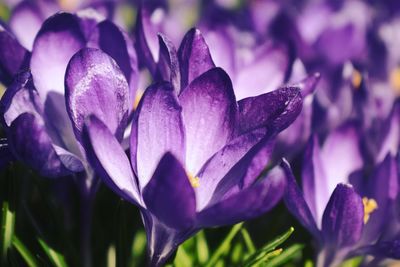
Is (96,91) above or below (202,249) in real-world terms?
above

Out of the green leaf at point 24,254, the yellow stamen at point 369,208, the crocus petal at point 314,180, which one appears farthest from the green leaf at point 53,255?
the yellow stamen at point 369,208

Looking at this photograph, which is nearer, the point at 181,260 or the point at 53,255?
the point at 53,255

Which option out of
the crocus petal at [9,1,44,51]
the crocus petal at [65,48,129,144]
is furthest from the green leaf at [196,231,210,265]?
the crocus petal at [9,1,44,51]

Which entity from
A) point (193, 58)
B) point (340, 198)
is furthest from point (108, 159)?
point (340, 198)

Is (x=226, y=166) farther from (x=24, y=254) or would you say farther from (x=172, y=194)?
(x=24, y=254)

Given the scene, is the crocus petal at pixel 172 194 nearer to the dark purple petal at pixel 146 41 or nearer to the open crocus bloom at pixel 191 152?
the open crocus bloom at pixel 191 152

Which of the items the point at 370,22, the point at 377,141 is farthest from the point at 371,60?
the point at 377,141
